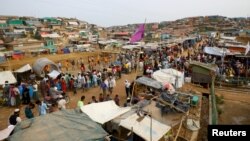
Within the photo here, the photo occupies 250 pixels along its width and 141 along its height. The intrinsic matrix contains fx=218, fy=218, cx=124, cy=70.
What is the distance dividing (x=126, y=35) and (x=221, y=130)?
71.2 metres

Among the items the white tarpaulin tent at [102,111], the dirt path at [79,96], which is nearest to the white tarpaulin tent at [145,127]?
the white tarpaulin tent at [102,111]

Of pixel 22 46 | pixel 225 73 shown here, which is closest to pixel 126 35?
pixel 22 46

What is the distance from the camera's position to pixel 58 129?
6250mm

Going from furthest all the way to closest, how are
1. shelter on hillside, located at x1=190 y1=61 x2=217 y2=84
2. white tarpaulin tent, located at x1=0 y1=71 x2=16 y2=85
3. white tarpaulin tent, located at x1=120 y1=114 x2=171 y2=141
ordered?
1. shelter on hillside, located at x1=190 y1=61 x2=217 y2=84
2. white tarpaulin tent, located at x1=0 y1=71 x2=16 y2=85
3. white tarpaulin tent, located at x1=120 y1=114 x2=171 y2=141

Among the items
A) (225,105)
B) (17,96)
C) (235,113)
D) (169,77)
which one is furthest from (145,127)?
(225,105)

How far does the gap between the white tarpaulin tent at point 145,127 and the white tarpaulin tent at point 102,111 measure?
2.32ft

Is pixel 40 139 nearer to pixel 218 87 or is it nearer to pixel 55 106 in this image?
pixel 55 106

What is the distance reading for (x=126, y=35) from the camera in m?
76.6

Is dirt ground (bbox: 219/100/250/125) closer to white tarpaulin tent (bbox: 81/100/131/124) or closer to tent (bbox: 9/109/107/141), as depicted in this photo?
white tarpaulin tent (bbox: 81/100/131/124)

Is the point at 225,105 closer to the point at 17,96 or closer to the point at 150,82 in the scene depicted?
the point at 150,82

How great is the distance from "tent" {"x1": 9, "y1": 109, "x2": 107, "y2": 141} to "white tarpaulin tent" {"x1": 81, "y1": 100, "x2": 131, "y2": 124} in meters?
0.93

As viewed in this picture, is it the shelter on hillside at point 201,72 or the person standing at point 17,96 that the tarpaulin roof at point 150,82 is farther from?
the person standing at point 17,96

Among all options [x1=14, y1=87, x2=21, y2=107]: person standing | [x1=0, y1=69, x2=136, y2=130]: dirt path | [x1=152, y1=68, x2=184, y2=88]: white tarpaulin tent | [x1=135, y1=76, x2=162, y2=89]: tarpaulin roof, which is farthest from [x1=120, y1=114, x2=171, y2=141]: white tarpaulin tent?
[x1=14, y1=87, x2=21, y2=107]: person standing

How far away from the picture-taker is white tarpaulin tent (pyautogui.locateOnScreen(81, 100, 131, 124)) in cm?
795
